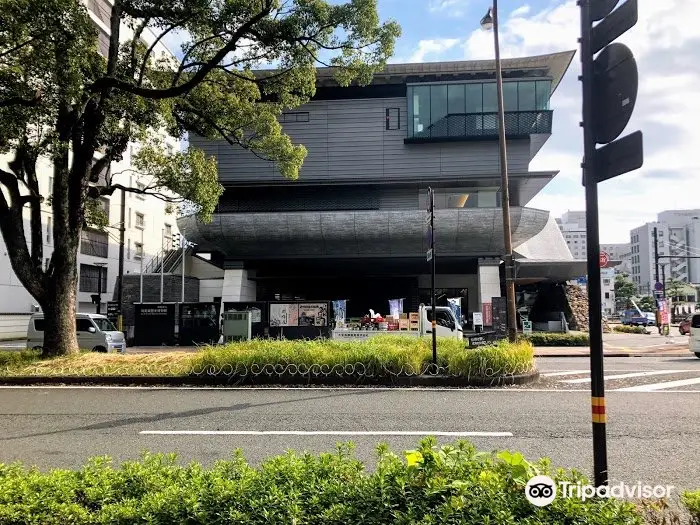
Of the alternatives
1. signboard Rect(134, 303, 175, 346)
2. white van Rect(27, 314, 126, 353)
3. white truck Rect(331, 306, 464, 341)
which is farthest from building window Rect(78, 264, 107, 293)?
white truck Rect(331, 306, 464, 341)

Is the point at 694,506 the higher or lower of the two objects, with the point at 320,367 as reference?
higher

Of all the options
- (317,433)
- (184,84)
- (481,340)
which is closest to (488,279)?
(481,340)

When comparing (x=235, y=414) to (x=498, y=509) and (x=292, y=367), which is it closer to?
(x=292, y=367)

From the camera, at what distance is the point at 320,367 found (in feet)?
39.1

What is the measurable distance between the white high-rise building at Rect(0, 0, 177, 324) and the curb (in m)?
19.9

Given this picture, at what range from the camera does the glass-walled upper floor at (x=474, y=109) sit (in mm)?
30359

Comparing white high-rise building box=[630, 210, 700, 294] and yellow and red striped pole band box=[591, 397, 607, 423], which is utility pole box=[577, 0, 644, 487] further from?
white high-rise building box=[630, 210, 700, 294]

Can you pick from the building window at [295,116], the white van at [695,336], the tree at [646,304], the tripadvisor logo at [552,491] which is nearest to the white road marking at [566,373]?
the white van at [695,336]

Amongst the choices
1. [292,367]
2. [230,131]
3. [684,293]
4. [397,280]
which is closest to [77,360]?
[292,367]

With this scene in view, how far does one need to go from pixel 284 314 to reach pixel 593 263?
20.3 meters

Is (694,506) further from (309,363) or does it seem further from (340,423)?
(309,363)

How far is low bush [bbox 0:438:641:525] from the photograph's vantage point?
3018 mm

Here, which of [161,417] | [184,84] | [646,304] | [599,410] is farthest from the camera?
[646,304]

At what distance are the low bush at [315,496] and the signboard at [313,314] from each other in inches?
756
